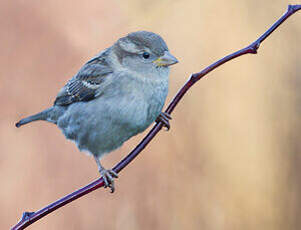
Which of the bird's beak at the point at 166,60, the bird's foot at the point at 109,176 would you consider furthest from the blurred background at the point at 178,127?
the bird's beak at the point at 166,60

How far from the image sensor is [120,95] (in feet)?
9.08

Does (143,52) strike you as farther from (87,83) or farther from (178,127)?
(178,127)

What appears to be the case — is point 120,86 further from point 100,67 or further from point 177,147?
point 177,147

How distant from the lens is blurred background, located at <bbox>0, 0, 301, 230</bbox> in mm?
3740

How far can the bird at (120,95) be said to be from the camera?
2672mm

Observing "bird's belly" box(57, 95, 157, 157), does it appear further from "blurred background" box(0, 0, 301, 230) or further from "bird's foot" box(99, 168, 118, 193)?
"blurred background" box(0, 0, 301, 230)

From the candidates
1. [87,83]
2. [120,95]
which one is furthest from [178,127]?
[120,95]

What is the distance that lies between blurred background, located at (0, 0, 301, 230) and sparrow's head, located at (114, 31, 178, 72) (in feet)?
3.49

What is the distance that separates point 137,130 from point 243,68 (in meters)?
1.72

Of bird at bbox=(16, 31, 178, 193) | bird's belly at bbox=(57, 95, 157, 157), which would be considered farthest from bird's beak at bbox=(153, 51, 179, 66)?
bird's belly at bbox=(57, 95, 157, 157)

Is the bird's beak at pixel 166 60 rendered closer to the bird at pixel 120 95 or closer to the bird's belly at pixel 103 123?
the bird at pixel 120 95

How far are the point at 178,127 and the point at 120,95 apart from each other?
48.1 inches

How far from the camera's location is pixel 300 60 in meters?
4.13

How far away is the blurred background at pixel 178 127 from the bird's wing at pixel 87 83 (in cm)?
61
